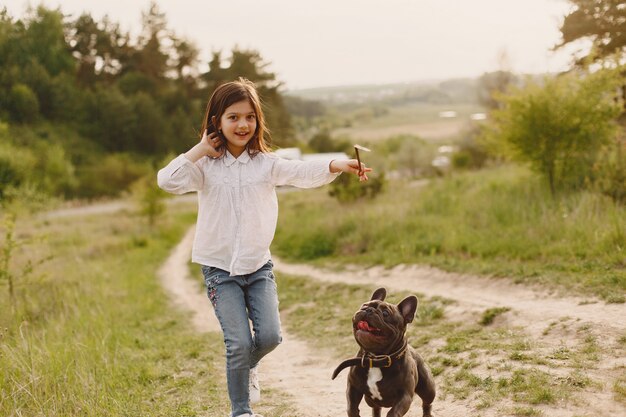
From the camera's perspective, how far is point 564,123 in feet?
45.9

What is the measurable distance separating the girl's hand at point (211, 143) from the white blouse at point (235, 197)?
0.10 meters

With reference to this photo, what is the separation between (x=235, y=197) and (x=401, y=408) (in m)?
1.90

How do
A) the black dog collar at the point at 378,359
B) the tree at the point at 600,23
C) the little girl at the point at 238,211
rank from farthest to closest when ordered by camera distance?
the tree at the point at 600,23 → the little girl at the point at 238,211 → the black dog collar at the point at 378,359

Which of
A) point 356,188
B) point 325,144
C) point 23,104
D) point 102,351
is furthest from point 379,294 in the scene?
point 325,144

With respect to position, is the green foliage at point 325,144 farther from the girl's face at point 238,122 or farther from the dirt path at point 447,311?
the girl's face at point 238,122

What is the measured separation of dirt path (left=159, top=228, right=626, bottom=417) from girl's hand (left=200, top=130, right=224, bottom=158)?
2.48 m

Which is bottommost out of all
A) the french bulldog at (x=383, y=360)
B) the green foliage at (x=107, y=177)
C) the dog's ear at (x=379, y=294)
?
the green foliage at (x=107, y=177)

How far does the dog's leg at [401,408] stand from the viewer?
3.99m

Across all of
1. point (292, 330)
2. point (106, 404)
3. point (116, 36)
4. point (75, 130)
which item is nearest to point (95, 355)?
point (106, 404)

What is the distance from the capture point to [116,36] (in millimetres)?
58000

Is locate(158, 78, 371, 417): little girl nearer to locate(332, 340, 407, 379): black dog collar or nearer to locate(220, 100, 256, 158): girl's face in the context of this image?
locate(220, 100, 256, 158): girl's face

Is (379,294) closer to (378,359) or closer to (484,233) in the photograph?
(378,359)

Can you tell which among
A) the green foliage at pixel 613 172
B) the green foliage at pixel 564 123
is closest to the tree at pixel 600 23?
the green foliage at pixel 564 123

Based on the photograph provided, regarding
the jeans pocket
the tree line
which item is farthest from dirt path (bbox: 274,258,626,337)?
the tree line
